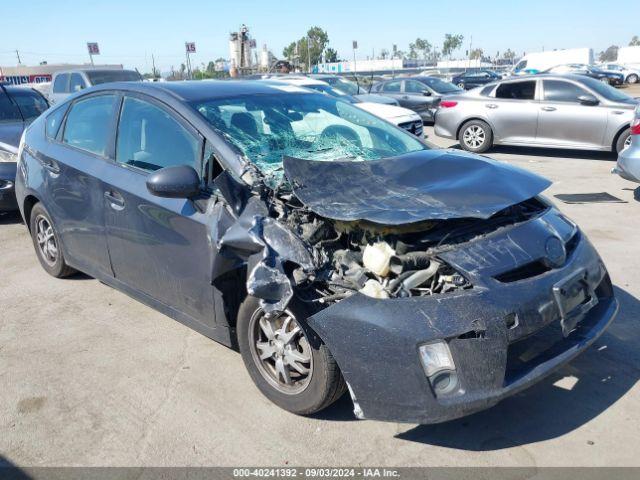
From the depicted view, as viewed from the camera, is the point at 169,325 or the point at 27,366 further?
the point at 169,325

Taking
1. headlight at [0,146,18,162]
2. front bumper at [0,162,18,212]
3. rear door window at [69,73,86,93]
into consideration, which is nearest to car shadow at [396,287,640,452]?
front bumper at [0,162,18,212]

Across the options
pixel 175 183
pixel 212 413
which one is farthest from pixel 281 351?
pixel 175 183

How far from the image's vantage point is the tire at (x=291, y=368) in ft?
9.53

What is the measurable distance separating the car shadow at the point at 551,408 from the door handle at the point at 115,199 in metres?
2.37

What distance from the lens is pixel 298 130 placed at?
3.99 m

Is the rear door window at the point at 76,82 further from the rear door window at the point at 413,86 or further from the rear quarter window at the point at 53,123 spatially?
the rear quarter window at the point at 53,123

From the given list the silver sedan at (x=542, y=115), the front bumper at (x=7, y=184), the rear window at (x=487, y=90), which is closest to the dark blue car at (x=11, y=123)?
the front bumper at (x=7, y=184)

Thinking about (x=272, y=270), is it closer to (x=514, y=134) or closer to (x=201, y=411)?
(x=201, y=411)

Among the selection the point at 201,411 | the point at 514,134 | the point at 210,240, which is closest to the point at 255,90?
the point at 210,240

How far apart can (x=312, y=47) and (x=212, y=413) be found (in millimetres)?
81139

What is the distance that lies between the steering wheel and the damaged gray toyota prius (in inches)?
0.6

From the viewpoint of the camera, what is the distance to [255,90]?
4223 millimetres

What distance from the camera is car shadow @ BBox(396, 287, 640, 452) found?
116 inches

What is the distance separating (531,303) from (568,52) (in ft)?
142
